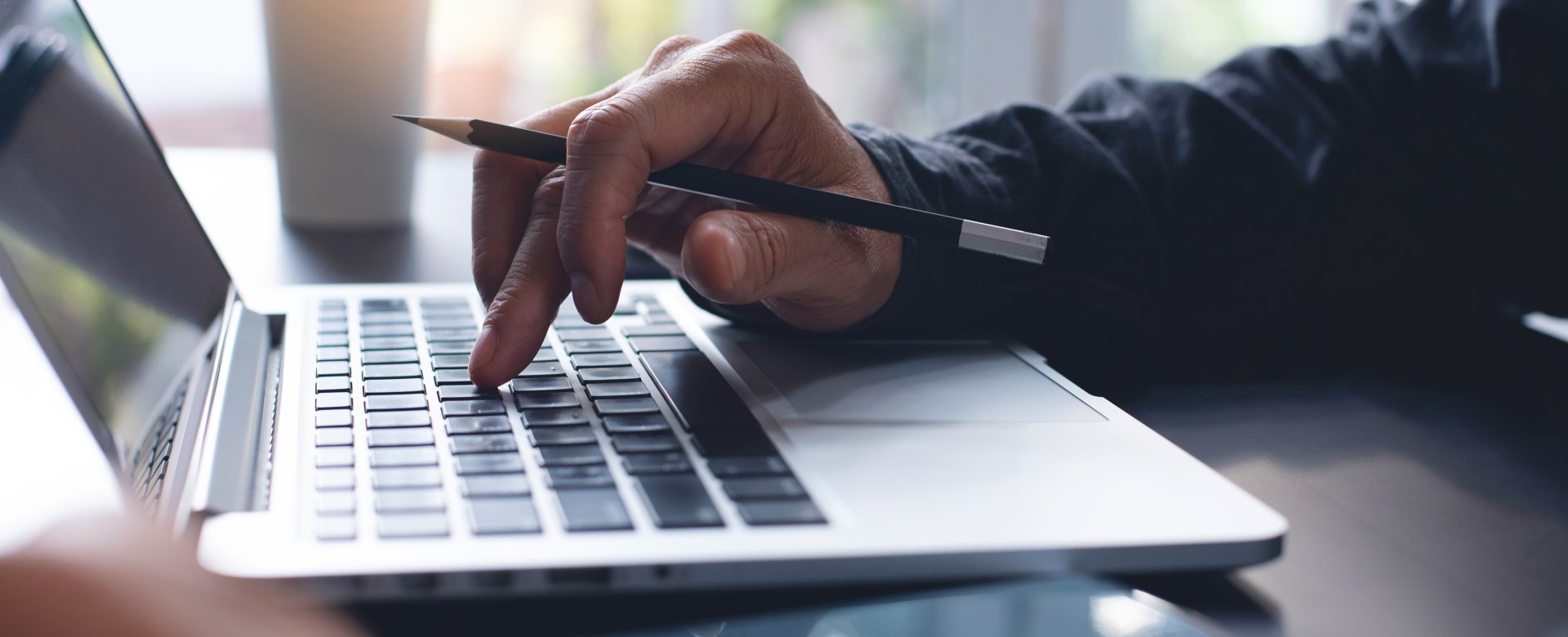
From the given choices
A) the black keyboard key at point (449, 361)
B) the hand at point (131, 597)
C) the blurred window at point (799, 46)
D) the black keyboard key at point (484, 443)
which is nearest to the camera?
the hand at point (131, 597)

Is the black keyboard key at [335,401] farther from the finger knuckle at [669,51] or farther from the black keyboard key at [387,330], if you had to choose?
the finger knuckle at [669,51]

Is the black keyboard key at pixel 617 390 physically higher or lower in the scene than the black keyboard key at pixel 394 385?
higher

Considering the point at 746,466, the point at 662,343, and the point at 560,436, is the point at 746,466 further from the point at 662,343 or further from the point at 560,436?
the point at 662,343

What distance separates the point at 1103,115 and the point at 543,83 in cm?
203

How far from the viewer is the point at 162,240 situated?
479 millimetres

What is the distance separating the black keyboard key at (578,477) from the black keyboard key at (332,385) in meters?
0.13

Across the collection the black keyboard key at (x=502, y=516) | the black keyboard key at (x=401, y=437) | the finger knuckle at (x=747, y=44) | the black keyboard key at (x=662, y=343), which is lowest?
the black keyboard key at (x=662, y=343)

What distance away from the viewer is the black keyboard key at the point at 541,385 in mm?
405

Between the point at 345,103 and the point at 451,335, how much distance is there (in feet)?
1.09

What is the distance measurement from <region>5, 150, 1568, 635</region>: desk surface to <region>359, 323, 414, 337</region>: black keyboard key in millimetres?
124

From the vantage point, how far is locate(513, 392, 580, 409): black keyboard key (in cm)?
38

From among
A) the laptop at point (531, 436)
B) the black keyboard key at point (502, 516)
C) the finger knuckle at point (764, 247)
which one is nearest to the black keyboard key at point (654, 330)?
the laptop at point (531, 436)

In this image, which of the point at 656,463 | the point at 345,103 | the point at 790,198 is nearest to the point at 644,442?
the point at 656,463

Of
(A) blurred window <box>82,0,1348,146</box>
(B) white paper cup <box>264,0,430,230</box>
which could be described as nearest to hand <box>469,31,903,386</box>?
(B) white paper cup <box>264,0,430,230</box>
